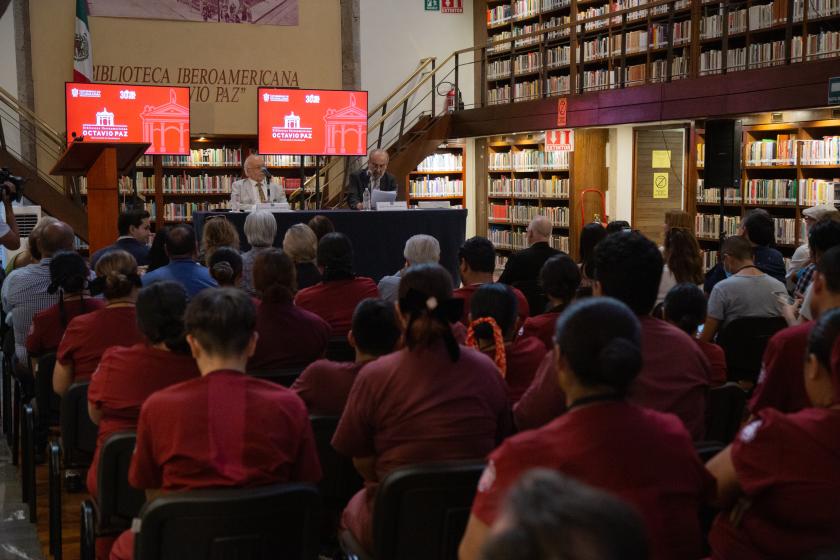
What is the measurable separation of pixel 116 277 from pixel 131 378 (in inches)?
38.1

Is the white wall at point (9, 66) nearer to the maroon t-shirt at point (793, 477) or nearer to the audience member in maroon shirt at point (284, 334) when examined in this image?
the audience member in maroon shirt at point (284, 334)

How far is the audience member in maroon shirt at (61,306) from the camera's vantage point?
4246 millimetres

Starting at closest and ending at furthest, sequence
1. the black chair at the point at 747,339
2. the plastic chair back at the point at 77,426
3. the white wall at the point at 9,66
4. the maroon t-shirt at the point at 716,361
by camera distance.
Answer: the plastic chair back at the point at 77,426
the maroon t-shirt at the point at 716,361
the black chair at the point at 747,339
the white wall at the point at 9,66

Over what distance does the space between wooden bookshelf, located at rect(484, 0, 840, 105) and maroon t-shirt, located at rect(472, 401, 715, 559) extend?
8.10m

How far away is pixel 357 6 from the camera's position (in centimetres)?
1430

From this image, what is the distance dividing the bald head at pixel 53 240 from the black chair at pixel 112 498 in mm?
2266

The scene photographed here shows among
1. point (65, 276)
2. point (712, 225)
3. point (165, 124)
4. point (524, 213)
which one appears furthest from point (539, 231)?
point (524, 213)

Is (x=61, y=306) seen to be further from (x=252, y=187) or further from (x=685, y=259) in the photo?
(x=252, y=187)

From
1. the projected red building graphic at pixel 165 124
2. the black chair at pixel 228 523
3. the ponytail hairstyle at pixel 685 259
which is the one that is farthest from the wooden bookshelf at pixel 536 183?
the black chair at pixel 228 523

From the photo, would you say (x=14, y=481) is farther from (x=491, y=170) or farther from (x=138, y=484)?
(x=491, y=170)

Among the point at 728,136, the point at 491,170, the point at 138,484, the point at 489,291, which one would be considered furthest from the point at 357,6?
the point at 138,484

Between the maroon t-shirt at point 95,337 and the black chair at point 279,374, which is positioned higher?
the maroon t-shirt at point 95,337

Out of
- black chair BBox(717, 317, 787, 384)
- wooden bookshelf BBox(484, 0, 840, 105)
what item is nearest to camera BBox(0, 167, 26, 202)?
black chair BBox(717, 317, 787, 384)

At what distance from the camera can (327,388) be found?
9.78 ft
